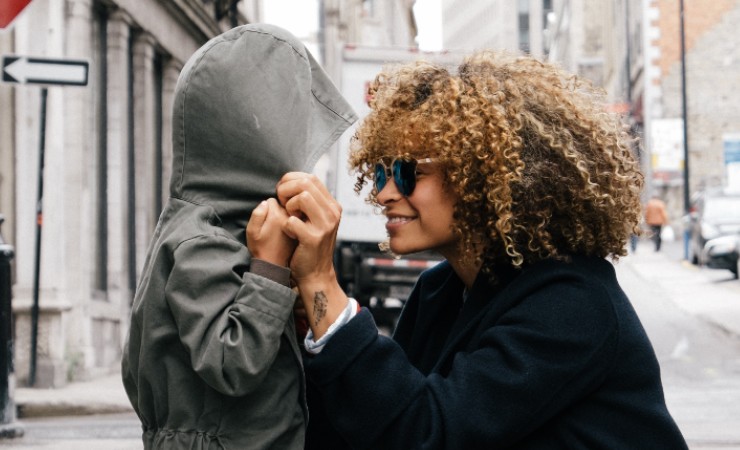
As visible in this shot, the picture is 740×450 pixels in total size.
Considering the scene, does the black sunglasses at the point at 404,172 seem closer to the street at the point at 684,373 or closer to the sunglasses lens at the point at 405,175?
the sunglasses lens at the point at 405,175

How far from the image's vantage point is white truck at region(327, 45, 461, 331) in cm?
1630

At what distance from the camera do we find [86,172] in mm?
12539

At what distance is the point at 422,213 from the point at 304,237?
Answer: 33cm

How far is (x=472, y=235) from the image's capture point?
2.25 metres

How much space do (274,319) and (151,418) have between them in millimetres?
288

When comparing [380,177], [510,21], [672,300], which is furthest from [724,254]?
[510,21]

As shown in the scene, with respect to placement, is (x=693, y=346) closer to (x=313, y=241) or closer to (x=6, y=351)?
(x=6, y=351)

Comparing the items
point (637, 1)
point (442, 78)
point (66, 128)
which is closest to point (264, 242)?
point (442, 78)

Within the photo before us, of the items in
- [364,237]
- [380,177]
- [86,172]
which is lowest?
[364,237]

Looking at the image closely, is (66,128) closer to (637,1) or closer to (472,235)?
(472,235)

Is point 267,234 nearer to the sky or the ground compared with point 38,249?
nearer to the sky

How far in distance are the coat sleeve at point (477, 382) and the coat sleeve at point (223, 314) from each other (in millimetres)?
141

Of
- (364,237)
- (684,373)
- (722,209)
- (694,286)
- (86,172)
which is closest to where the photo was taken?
(684,373)

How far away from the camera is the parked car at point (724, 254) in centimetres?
2209
